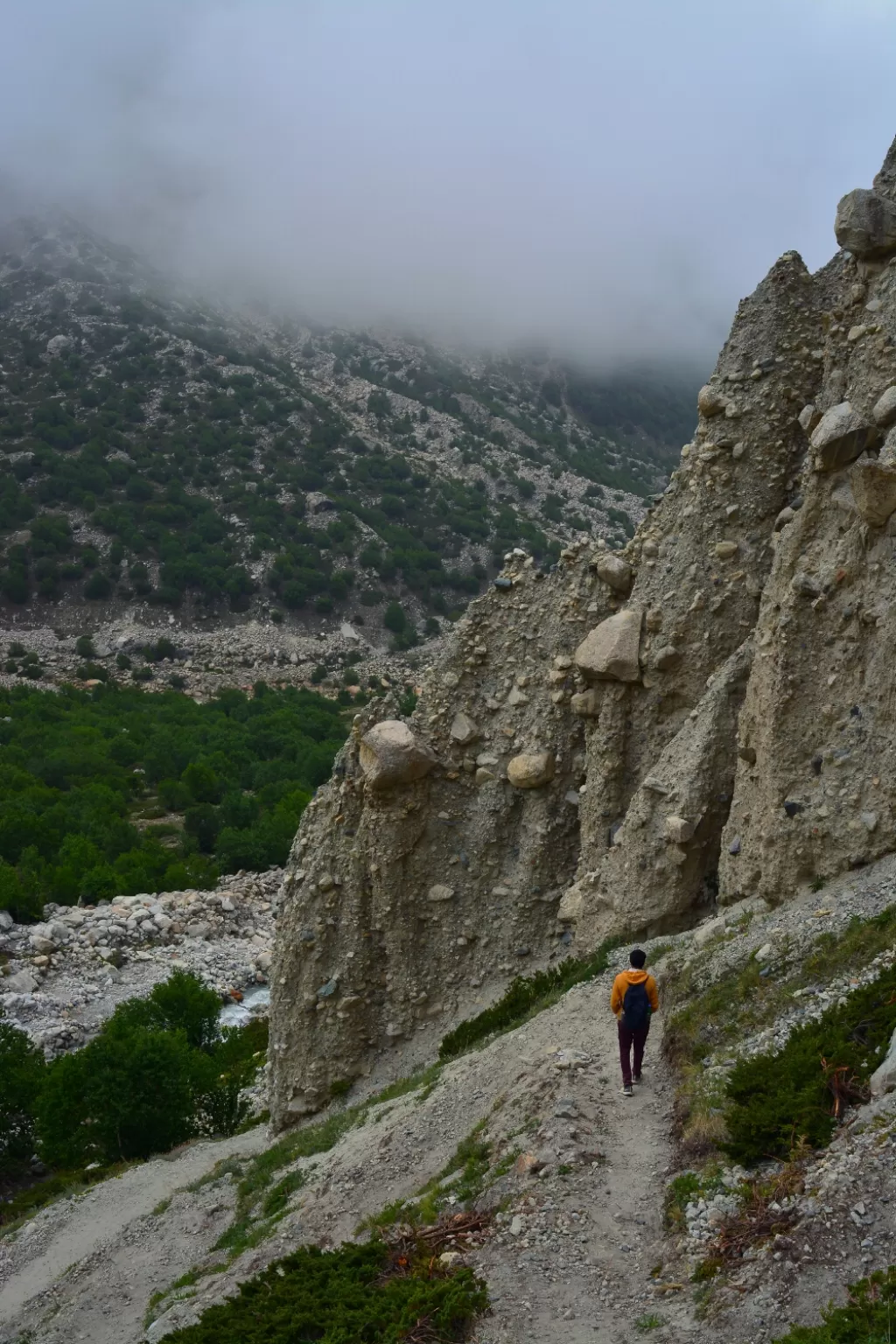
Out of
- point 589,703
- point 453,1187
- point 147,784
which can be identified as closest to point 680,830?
point 589,703

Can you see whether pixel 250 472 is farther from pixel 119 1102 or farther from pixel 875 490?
pixel 875 490

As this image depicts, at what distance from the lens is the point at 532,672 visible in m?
17.8

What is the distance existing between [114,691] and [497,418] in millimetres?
74575

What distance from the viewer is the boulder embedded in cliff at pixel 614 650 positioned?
52.2 ft

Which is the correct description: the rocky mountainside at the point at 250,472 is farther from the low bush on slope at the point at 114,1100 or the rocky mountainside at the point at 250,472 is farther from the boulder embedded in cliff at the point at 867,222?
the boulder embedded in cliff at the point at 867,222

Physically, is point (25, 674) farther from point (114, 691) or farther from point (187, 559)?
point (187, 559)

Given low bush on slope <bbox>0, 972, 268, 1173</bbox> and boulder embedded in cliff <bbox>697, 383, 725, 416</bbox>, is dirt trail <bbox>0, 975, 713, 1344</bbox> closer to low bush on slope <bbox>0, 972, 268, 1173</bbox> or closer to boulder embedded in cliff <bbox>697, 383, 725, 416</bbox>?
low bush on slope <bbox>0, 972, 268, 1173</bbox>

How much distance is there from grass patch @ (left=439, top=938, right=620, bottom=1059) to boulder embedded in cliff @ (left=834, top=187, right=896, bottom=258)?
383 inches

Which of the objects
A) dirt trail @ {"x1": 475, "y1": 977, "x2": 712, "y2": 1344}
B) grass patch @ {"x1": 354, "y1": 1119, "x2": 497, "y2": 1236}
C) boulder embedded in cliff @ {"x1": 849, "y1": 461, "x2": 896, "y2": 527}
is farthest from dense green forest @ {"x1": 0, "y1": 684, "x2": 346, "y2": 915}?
boulder embedded in cliff @ {"x1": 849, "y1": 461, "x2": 896, "y2": 527}

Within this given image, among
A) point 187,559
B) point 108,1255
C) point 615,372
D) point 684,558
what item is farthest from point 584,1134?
point 615,372

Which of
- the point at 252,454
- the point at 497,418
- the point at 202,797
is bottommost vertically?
the point at 202,797

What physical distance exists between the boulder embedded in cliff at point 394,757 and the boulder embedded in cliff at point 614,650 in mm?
3149

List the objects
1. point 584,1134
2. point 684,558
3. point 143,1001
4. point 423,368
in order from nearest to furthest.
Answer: point 584,1134 → point 684,558 → point 143,1001 → point 423,368

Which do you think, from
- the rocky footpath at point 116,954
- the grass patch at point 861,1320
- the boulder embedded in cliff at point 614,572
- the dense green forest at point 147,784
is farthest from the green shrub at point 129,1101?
the dense green forest at point 147,784
